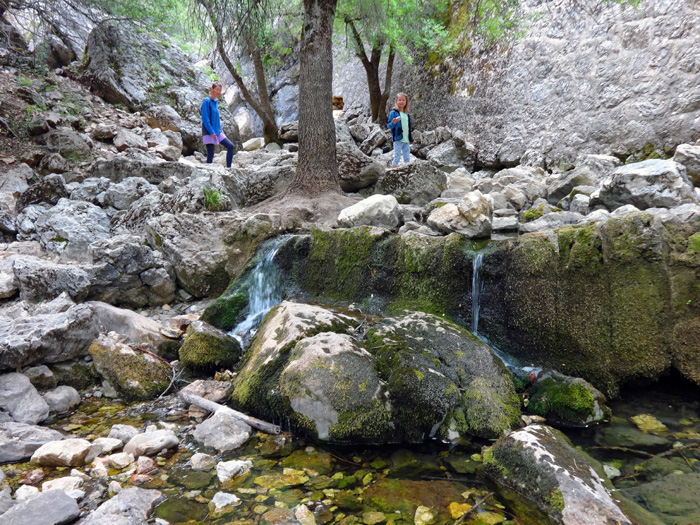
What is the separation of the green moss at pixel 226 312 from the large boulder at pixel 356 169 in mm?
3835

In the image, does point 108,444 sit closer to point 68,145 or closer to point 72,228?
point 72,228

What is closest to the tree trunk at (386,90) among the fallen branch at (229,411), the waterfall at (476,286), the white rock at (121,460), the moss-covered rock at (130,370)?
the waterfall at (476,286)

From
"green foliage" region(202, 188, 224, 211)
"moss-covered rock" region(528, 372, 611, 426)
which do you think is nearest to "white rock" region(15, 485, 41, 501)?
"moss-covered rock" region(528, 372, 611, 426)

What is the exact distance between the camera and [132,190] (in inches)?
326

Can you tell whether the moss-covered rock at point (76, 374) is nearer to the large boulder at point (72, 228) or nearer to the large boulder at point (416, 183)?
the large boulder at point (72, 228)

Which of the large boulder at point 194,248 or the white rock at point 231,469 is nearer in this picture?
the white rock at point 231,469

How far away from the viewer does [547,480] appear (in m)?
2.49

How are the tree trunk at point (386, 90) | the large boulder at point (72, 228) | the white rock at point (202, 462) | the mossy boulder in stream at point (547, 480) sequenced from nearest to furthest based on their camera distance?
the mossy boulder in stream at point (547, 480)
the white rock at point (202, 462)
the large boulder at point (72, 228)
the tree trunk at point (386, 90)

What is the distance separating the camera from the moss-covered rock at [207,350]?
4465 millimetres

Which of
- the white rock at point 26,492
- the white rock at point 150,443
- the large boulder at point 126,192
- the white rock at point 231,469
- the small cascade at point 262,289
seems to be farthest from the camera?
the large boulder at point 126,192

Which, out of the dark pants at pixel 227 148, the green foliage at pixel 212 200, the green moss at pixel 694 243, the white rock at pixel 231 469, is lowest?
the white rock at pixel 231 469

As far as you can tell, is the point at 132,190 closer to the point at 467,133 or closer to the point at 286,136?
the point at 286,136

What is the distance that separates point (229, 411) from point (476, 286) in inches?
107

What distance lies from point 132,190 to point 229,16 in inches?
150
